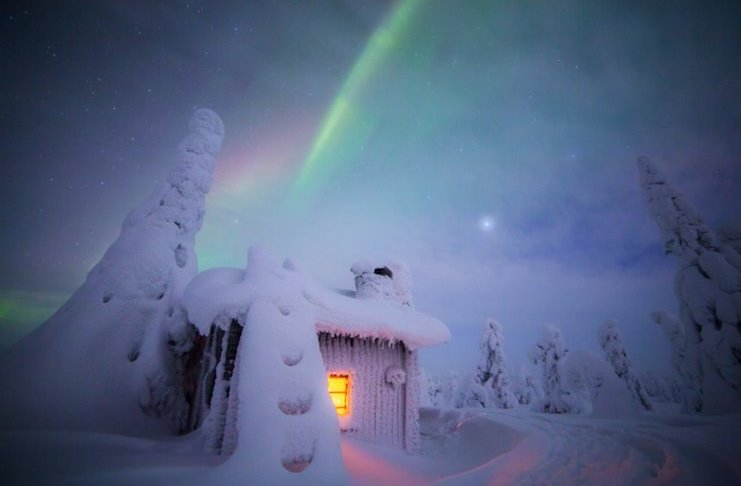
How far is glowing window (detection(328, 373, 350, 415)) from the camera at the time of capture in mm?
9273

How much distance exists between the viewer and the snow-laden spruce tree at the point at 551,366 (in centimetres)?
2117

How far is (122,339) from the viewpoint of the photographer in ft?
32.5

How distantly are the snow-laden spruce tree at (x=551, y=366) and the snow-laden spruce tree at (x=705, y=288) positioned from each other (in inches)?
356

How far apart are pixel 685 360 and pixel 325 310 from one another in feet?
56.1

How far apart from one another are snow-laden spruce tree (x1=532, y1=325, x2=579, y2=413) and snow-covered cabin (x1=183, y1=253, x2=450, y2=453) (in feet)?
A: 53.5

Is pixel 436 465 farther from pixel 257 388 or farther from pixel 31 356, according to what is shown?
pixel 31 356

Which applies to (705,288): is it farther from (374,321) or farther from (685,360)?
(374,321)

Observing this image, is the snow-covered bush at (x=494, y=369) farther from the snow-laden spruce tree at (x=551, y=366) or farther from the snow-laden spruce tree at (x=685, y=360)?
the snow-laden spruce tree at (x=685, y=360)

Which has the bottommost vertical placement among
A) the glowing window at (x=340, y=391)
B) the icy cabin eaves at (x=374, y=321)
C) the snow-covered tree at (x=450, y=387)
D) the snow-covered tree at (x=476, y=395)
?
the snow-covered tree at (x=450, y=387)

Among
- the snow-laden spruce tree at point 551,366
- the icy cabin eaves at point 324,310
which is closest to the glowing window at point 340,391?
the icy cabin eaves at point 324,310

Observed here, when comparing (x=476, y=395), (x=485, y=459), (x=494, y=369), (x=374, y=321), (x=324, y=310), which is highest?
(x=324, y=310)

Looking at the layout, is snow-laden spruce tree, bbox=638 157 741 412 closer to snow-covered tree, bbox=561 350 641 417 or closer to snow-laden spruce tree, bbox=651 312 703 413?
snow-laden spruce tree, bbox=651 312 703 413

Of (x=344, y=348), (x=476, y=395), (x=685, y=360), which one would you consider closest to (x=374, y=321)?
(x=344, y=348)

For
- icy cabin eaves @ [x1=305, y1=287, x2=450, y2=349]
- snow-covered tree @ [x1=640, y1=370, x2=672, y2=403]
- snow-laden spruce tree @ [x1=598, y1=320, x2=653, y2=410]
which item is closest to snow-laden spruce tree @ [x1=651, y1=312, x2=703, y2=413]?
snow-laden spruce tree @ [x1=598, y1=320, x2=653, y2=410]
